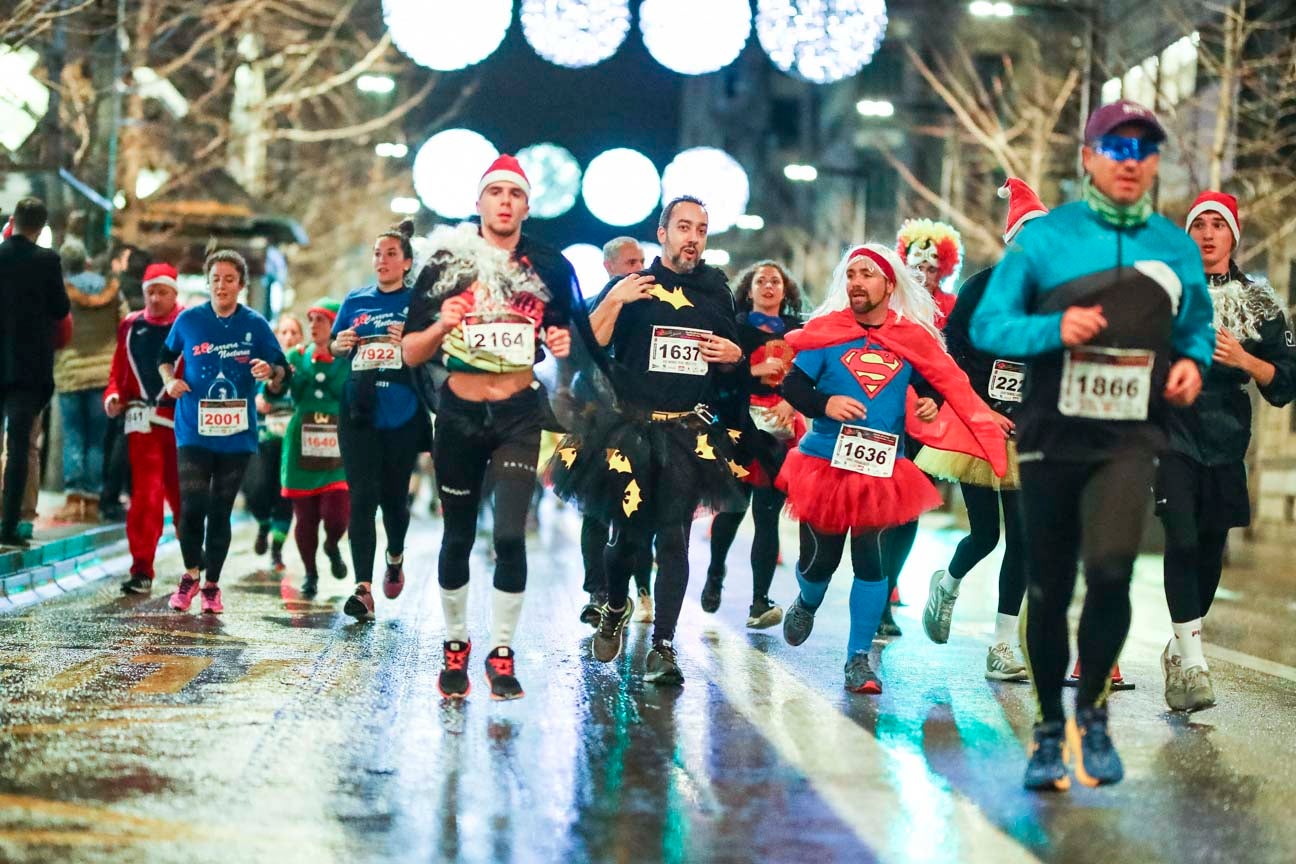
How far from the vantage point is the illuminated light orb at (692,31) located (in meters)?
33.4

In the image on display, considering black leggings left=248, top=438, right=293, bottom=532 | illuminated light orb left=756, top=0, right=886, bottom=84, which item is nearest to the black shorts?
black leggings left=248, top=438, right=293, bottom=532

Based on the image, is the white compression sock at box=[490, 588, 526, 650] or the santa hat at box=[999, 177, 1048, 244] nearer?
the white compression sock at box=[490, 588, 526, 650]

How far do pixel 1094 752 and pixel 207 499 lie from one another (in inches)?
250

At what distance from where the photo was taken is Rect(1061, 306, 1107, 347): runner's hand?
5.73 meters

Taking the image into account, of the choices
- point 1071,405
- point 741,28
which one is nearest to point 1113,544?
point 1071,405

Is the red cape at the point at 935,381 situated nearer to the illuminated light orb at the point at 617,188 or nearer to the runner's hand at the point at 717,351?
the runner's hand at the point at 717,351

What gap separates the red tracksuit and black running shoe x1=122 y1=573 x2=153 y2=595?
0.03 meters

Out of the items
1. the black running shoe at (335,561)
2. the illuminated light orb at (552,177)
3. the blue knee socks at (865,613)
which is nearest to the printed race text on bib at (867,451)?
the blue knee socks at (865,613)

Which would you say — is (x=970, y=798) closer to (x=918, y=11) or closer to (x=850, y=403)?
(x=850, y=403)

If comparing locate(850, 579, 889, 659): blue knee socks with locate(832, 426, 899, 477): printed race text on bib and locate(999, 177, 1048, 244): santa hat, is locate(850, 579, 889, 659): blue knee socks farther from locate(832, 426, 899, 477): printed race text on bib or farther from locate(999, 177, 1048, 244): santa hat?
locate(999, 177, 1048, 244): santa hat

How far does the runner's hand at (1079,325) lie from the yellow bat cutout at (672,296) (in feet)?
9.84

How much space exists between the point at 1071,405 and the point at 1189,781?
1.35 m

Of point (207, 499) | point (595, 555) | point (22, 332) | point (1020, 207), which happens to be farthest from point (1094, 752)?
point (22, 332)

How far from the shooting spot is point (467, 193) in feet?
123
